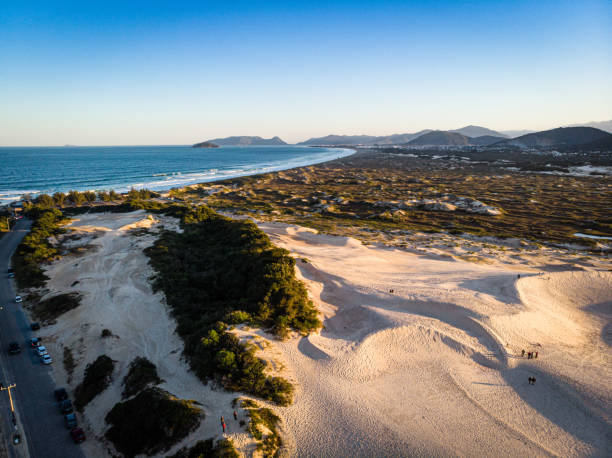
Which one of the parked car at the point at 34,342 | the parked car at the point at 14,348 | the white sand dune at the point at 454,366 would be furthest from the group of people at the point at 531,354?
the parked car at the point at 14,348

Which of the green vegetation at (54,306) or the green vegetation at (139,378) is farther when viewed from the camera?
the green vegetation at (54,306)

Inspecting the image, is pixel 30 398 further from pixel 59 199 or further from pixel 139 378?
pixel 59 199

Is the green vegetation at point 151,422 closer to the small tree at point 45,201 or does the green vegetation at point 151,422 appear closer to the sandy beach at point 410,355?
the sandy beach at point 410,355

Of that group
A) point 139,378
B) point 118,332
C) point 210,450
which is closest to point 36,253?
point 118,332

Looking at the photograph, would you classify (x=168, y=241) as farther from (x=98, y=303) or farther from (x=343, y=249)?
(x=343, y=249)

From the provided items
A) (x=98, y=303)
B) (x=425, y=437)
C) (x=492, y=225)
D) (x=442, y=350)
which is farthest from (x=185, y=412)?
(x=492, y=225)

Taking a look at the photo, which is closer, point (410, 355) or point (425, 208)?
point (410, 355)

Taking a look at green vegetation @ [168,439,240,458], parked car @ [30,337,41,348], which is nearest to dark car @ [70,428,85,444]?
green vegetation @ [168,439,240,458]
